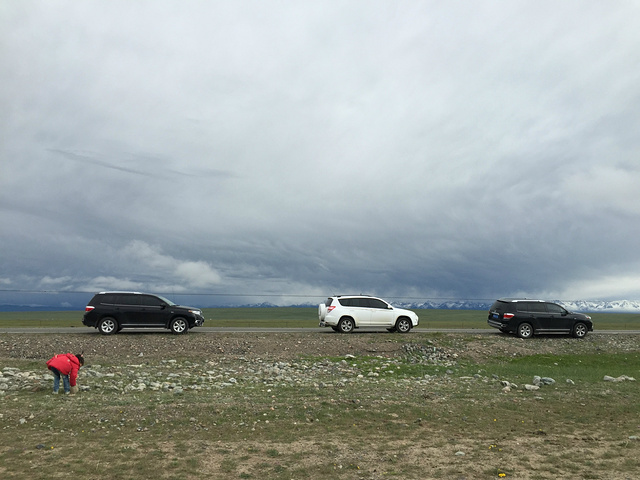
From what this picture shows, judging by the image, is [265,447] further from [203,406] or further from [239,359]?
[239,359]

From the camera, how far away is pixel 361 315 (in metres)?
29.9

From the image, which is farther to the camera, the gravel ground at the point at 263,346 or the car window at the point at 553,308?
the car window at the point at 553,308

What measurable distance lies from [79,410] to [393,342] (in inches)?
656

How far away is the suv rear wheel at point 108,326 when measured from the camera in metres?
26.7

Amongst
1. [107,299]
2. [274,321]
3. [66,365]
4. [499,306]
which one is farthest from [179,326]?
[274,321]

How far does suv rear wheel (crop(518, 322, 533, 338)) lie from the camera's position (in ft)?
99.5

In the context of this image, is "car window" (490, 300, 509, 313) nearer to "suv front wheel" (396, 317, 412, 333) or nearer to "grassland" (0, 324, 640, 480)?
"suv front wheel" (396, 317, 412, 333)

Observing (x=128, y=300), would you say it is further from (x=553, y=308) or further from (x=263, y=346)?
(x=553, y=308)

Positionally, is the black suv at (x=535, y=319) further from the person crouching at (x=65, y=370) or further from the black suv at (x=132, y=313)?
the person crouching at (x=65, y=370)

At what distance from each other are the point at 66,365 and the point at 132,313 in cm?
1419

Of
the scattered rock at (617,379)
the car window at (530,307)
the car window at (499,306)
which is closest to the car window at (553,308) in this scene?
the car window at (530,307)

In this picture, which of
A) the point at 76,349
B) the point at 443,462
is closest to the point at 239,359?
the point at 76,349

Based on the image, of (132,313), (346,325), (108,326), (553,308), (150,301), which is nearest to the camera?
(108,326)

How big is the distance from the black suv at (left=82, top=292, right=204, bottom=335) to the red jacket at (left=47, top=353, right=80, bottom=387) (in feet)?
45.2
